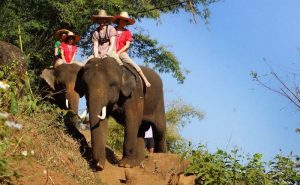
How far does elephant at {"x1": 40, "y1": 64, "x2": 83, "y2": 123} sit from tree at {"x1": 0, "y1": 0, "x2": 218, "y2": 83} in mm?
2811

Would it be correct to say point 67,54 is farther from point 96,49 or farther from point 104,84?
point 104,84

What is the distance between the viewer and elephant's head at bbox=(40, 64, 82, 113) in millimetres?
11584

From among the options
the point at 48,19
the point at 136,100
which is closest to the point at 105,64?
the point at 136,100

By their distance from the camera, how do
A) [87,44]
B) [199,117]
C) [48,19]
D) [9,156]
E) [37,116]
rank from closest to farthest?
[9,156] < [37,116] < [48,19] < [87,44] < [199,117]

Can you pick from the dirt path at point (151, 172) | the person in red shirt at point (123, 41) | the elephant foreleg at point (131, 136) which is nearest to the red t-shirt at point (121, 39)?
the person in red shirt at point (123, 41)

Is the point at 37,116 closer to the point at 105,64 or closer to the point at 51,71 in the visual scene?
the point at 105,64

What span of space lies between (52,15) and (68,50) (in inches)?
168

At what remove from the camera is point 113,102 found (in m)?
10.1

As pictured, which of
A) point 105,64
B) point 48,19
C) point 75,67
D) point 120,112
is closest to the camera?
point 105,64

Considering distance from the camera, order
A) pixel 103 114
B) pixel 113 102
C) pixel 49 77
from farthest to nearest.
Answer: pixel 49 77 < pixel 113 102 < pixel 103 114

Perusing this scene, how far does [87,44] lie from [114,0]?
206 centimetres

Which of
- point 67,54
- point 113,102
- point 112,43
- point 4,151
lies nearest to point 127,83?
point 113,102

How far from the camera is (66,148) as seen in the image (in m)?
9.15

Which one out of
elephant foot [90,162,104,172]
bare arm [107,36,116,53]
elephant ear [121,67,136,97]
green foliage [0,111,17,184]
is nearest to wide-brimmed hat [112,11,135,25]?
bare arm [107,36,116,53]
